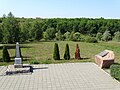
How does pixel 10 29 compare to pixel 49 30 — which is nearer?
pixel 10 29

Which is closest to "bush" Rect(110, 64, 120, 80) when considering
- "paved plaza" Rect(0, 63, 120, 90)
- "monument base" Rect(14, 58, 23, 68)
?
"paved plaza" Rect(0, 63, 120, 90)

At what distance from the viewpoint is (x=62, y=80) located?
1012 centimetres

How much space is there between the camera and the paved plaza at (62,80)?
9.06 metres

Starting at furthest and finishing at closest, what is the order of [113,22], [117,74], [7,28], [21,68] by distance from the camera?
[113,22], [7,28], [21,68], [117,74]

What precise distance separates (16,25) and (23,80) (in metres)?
Result: 28.1

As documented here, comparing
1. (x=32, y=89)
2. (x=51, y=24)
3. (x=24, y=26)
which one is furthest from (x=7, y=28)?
(x=32, y=89)

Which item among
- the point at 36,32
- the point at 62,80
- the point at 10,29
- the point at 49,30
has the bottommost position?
the point at 49,30

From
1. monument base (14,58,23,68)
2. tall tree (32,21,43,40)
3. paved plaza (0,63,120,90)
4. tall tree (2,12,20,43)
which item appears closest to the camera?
paved plaza (0,63,120,90)

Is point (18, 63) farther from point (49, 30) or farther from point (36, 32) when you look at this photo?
point (49, 30)

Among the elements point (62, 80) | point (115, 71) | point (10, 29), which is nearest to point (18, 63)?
point (62, 80)

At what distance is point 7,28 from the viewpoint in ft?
Result: 119

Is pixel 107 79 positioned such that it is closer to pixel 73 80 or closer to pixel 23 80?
pixel 73 80

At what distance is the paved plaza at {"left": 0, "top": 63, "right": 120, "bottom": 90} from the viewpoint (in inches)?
357

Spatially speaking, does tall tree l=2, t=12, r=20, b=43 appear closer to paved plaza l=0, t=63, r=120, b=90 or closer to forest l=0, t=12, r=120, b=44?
forest l=0, t=12, r=120, b=44
